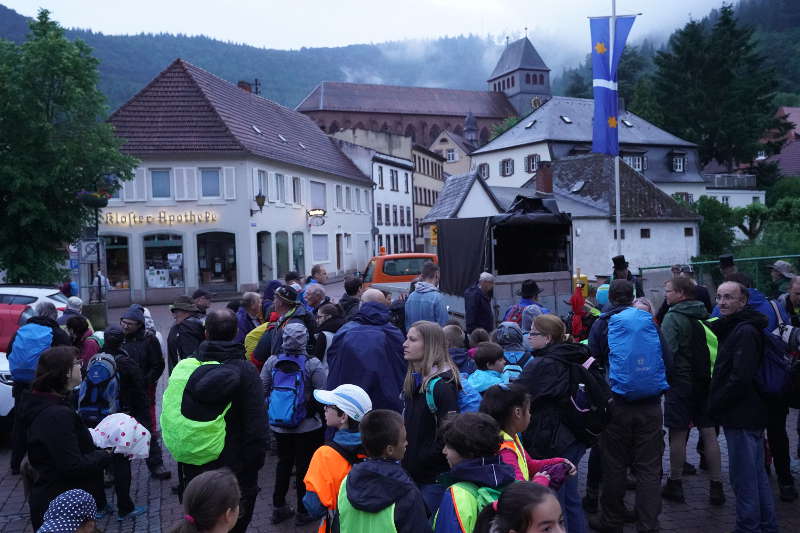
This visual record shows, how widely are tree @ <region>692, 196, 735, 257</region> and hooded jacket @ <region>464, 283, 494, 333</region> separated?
29.1 meters

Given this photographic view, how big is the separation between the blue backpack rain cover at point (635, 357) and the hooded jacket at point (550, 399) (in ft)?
1.88

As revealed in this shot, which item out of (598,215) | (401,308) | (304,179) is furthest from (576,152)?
(401,308)

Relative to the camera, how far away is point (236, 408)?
14.4 ft

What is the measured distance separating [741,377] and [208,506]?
3853 millimetres

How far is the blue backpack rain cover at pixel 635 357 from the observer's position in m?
4.96

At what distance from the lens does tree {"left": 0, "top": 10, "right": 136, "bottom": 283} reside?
17625mm

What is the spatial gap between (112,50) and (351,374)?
454 ft

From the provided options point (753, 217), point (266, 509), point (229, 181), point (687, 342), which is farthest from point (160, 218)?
point (753, 217)

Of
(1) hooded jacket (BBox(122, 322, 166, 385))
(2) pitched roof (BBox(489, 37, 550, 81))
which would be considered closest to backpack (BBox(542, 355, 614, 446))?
(1) hooded jacket (BBox(122, 322, 166, 385))

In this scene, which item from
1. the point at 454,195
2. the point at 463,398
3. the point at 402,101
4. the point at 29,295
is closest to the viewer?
the point at 463,398

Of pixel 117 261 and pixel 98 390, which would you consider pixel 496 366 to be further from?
pixel 117 261

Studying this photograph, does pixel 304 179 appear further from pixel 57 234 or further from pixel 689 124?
pixel 689 124

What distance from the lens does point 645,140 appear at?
53.4 metres

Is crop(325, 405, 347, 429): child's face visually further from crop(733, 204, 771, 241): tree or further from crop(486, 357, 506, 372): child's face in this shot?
crop(733, 204, 771, 241): tree
